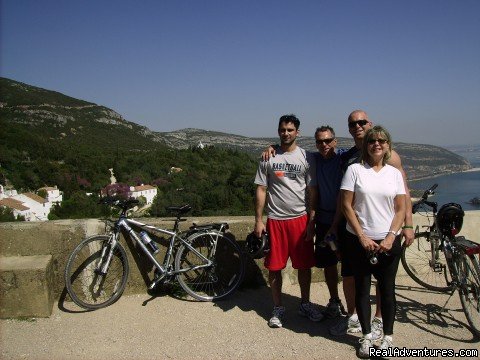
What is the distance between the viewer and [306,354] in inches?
105

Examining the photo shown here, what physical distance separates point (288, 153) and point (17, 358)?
2.52m

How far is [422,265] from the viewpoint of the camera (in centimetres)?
404

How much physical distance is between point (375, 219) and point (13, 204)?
36.3 metres

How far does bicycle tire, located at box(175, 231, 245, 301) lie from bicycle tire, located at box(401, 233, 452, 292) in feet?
5.97

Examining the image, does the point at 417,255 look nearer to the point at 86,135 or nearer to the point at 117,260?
the point at 117,260

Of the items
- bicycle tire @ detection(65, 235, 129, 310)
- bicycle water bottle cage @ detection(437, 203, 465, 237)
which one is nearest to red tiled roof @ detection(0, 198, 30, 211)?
bicycle tire @ detection(65, 235, 129, 310)

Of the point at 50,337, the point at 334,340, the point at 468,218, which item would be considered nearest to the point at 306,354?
the point at 334,340

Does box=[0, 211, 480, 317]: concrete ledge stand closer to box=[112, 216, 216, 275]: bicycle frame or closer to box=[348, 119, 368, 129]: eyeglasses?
box=[112, 216, 216, 275]: bicycle frame

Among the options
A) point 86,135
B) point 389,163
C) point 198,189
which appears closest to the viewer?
point 389,163

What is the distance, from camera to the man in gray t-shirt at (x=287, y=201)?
296 cm

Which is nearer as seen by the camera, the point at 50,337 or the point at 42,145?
the point at 50,337

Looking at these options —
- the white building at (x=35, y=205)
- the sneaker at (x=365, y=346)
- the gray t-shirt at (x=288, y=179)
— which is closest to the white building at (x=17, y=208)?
the white building at (x=35, y=205)

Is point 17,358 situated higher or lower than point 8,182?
higher

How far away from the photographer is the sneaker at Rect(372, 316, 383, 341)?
108 inches
